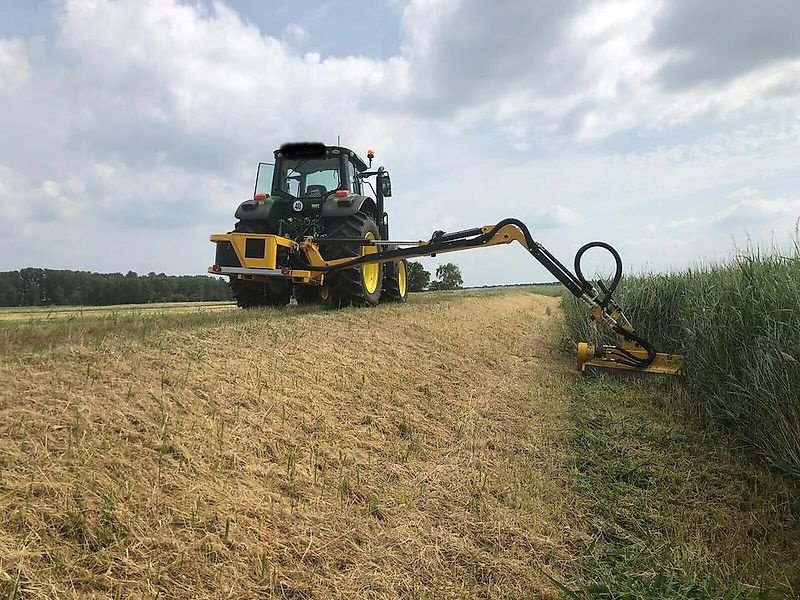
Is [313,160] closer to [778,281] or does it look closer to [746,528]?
[778,281]

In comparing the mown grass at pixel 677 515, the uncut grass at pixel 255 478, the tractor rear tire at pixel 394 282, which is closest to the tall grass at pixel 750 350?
the mown grass at pixel 677 515

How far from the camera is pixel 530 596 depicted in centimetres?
273

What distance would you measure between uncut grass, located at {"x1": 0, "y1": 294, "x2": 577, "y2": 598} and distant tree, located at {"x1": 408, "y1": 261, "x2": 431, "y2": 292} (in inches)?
924

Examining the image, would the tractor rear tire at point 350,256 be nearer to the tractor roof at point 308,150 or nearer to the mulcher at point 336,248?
the mulcher at point 336,248

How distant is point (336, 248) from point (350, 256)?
244 millimetres

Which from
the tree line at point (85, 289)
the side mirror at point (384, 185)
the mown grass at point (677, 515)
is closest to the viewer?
the mown grass at point (677, 515)

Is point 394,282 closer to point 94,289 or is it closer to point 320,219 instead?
point 320,219

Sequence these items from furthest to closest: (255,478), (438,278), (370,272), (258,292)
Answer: (438,278)
(370,272)
(258,292)
(255,478)

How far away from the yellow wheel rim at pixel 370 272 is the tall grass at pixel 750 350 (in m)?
4.41

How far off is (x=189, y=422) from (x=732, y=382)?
4.48 metres

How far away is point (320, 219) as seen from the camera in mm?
8664

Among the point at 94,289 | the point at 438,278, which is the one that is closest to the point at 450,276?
the point at 438,278

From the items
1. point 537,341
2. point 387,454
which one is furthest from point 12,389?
point 537,341

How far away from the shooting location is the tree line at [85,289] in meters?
19.0
